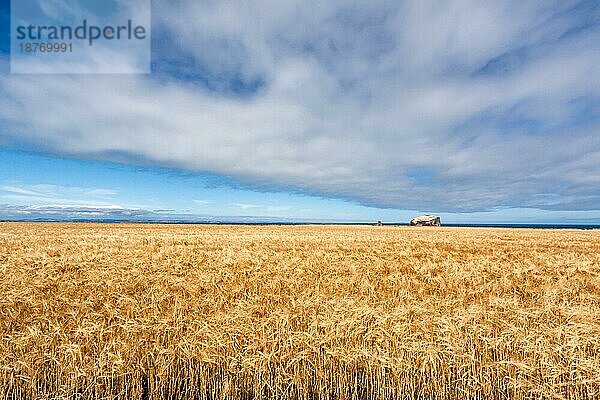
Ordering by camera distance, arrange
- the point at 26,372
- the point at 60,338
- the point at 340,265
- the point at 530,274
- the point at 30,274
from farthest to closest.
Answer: the point at 340,265 < the point at 530,274 < the point at 30,274 < the point at 60,338 < the point at 26,372

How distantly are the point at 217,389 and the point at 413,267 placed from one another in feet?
33.7

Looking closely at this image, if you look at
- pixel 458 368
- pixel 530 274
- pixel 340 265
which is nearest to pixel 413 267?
pixel 340 265

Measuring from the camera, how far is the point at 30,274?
10719 mm

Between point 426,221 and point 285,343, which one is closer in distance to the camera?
point 285,343

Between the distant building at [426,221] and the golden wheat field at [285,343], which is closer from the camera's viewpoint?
the golden wheat field at [285,343]

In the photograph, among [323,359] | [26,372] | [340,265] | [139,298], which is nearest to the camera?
[26,372]

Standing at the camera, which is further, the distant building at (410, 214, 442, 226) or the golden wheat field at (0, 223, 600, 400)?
the distant building at (410, 214, 442, 226)

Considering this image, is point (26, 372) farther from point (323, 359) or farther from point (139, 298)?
point (323, 359)

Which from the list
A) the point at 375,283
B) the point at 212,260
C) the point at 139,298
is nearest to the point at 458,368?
the point at 375,283

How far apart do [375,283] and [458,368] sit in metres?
5.50

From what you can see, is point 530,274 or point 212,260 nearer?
point 530,274

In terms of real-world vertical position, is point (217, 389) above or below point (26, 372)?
below

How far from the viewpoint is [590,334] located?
5.99m

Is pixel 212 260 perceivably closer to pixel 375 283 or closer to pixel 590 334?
pixel 375 283
